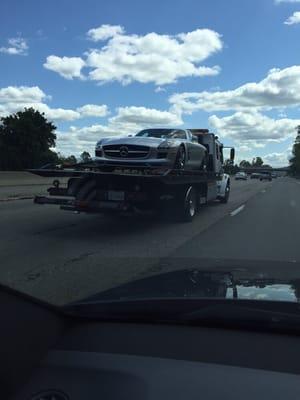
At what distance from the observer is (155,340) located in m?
2.71

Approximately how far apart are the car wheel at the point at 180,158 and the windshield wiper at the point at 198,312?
1042 cm

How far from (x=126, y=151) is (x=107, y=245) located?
3188 millimetres

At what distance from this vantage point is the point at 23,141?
87.7m

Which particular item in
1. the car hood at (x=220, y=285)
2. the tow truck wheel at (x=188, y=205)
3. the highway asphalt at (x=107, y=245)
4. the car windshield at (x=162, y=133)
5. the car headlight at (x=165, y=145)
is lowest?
the highway asphalt at (x=107, y=245)

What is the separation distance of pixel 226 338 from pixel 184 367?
1.11 ft

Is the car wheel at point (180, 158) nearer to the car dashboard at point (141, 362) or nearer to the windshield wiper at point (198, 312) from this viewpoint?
the windshield wiper at point (198, 312)

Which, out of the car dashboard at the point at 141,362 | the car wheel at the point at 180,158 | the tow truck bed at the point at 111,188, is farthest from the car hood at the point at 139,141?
the car dashboard at the point at 141,362

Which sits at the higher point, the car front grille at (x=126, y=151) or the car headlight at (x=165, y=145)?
the car headlight at (x=165, y=145)

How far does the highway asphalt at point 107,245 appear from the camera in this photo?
24.2 feet

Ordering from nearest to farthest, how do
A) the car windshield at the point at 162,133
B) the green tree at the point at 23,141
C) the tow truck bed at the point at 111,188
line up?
1. the tow truck bed at the point at 111,188
2. the car windshield at the point at 162,133
3. the green tree at the point at 23,141

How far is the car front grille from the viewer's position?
1292 cm

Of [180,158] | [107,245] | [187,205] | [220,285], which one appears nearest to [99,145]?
[180,158]

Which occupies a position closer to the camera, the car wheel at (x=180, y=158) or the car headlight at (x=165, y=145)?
the car headlight at (x=165, y=145)

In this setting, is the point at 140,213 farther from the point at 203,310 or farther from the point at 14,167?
the point at 14,167
